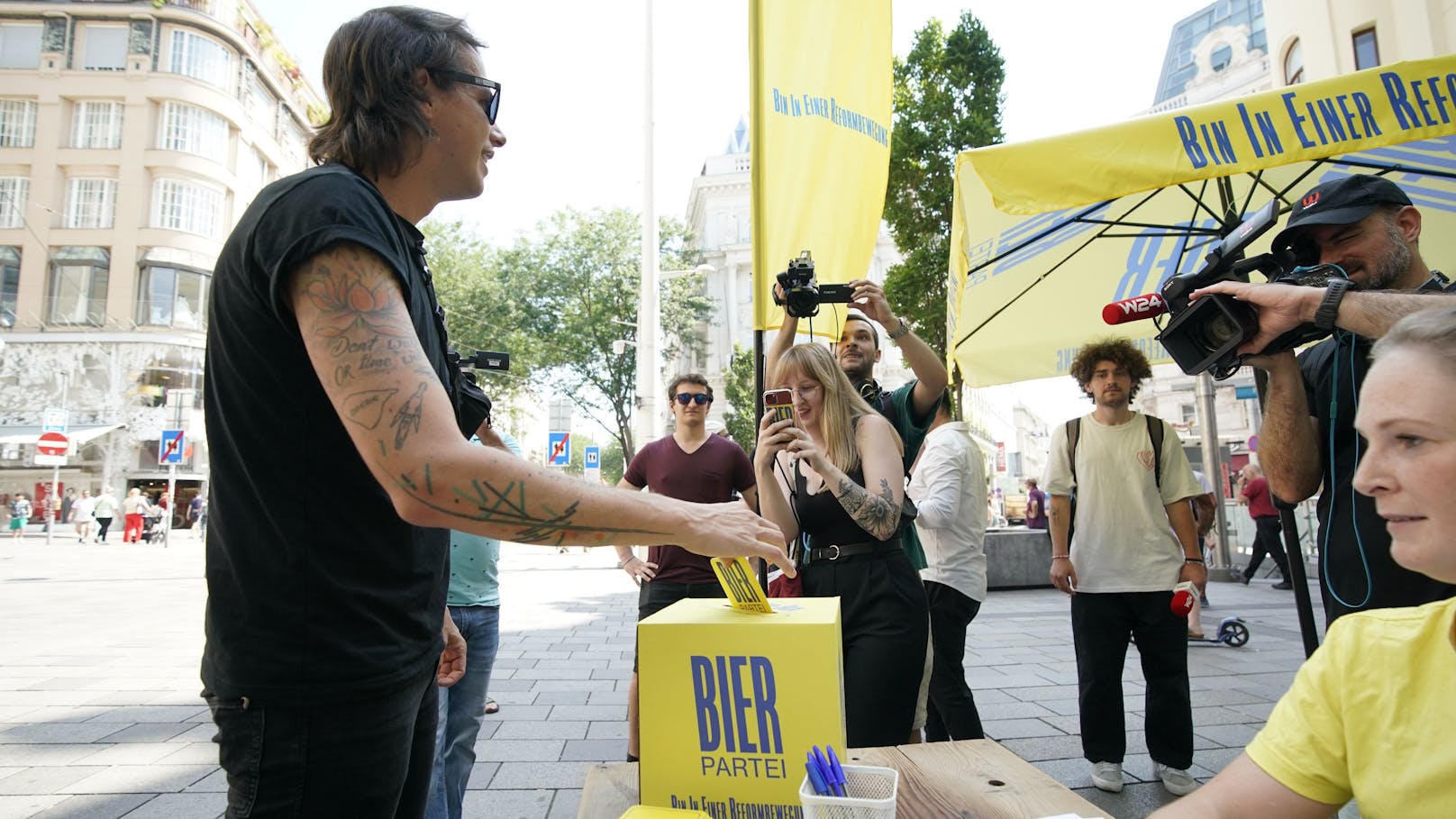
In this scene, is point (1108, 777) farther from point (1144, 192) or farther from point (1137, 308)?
point (1144, 192)

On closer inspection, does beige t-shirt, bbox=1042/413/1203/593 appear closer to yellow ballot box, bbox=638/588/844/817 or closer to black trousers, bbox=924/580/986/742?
black trousers, bbox=924/580/986/742

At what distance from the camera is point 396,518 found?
1.35 m

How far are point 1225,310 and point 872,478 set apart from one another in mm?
1255

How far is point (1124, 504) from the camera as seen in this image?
12.7 feet

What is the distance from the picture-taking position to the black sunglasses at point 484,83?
152cm

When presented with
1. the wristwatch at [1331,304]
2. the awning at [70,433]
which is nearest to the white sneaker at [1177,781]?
the wristwatch at [1331,304]

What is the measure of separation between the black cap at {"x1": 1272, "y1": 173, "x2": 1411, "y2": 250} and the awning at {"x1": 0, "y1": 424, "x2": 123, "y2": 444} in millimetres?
40014

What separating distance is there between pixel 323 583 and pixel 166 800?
10.6ft

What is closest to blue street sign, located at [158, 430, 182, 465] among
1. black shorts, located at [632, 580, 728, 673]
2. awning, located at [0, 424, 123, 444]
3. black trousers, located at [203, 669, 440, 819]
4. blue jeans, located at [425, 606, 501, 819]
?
awning, located at [0, 424, 123, 444]

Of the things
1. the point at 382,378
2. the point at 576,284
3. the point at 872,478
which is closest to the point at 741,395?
the point at 576,284

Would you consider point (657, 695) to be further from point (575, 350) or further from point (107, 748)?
point (575, 350)

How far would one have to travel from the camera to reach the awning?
31.2 metres

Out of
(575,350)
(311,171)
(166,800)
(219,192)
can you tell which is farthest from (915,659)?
(219,192)

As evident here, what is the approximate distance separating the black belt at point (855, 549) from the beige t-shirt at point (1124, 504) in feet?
5.08
